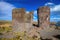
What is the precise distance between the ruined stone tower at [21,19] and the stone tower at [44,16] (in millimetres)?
2017

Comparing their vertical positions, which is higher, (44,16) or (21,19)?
(44,16)

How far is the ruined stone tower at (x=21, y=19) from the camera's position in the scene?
40.5 feet

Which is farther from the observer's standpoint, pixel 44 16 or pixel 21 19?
pixel 44 16

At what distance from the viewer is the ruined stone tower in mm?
12352

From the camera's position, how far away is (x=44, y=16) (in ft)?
47.6

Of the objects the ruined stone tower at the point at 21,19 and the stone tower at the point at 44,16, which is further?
the stone tower at the point at 44,16

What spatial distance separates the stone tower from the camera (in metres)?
14.2

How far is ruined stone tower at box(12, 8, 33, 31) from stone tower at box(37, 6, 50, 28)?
2.02 m

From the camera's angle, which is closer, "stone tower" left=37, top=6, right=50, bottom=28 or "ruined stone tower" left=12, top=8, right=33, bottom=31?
"ruined stone tower" left=12, top=8, right=33, bottom=31

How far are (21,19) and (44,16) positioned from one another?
3123 mm

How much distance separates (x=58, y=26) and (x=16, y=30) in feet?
21.4

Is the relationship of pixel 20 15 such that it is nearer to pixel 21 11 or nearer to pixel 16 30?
pixel 21 11

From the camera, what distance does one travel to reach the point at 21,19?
1245 centimetres

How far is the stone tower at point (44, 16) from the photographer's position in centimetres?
1423
